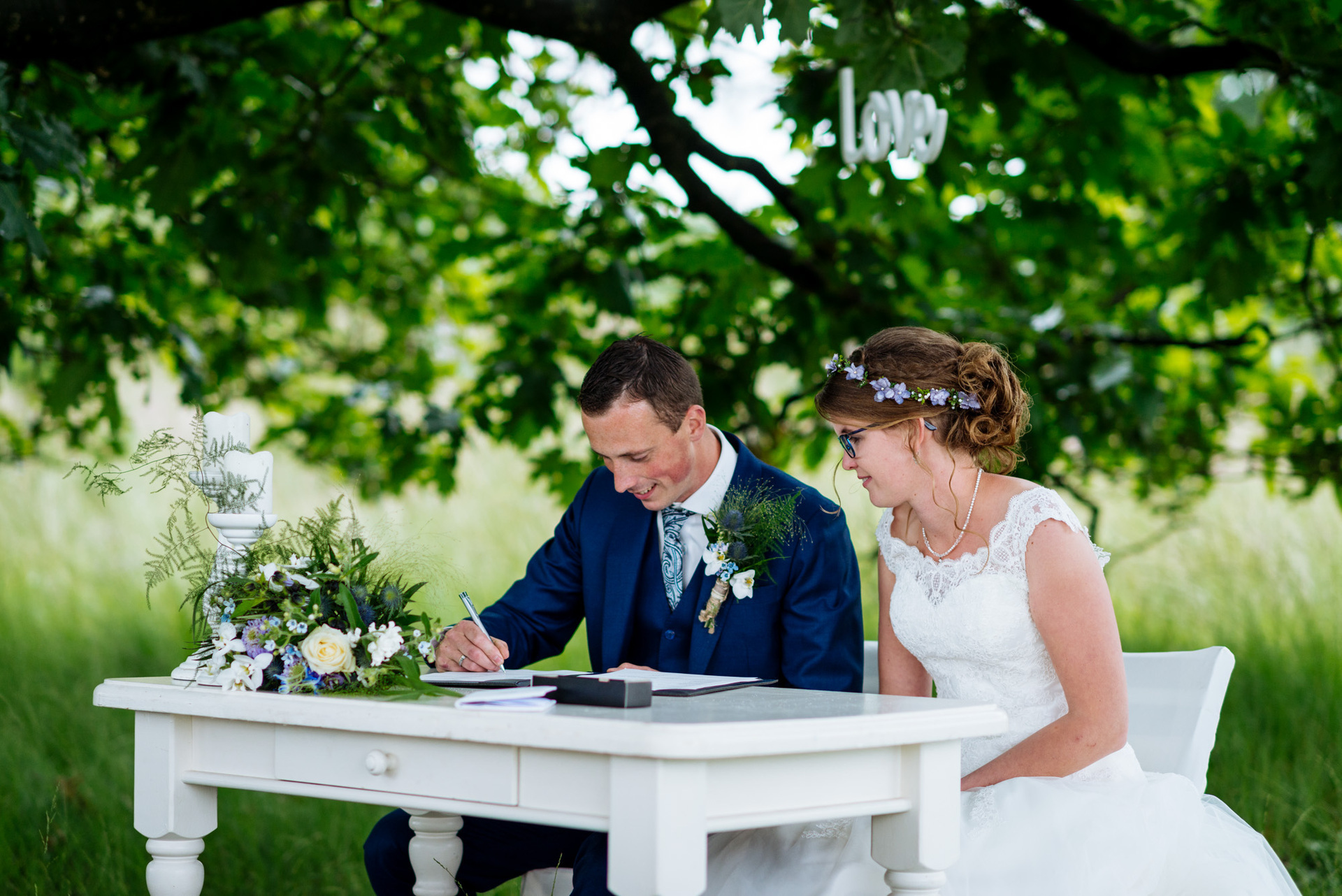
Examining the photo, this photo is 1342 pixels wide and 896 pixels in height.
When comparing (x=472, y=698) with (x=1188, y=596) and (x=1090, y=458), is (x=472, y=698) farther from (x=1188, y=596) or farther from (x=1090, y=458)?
(x=1188, y=596)

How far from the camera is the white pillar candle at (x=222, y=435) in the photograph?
2.28 meters

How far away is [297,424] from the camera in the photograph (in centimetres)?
520

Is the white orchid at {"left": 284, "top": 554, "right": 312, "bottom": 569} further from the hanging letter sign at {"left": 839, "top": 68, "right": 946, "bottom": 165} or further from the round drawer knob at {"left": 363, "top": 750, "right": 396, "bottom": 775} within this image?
the hanging letter sign at {"left": 839, "top": 68, "right": 946, "bottom": 165}

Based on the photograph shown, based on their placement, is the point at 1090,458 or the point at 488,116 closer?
the point at 1090,458

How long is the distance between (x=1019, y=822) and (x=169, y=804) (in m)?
1.50

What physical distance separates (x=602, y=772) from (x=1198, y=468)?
16.4 feet

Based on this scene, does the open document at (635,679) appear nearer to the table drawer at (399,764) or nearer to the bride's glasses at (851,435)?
the table drawer at (399,764)

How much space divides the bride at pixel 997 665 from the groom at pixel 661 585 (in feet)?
0.51

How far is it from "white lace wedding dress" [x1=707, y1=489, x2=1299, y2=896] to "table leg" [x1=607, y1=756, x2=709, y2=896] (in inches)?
21.4

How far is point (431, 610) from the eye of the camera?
2.40m

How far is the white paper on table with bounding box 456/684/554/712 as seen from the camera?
71.9 inches

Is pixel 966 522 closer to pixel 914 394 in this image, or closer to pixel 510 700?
pixel 914 394

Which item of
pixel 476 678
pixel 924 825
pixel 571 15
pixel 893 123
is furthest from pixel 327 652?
pixel 571 15

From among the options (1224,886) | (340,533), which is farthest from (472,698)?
(1224,886)
